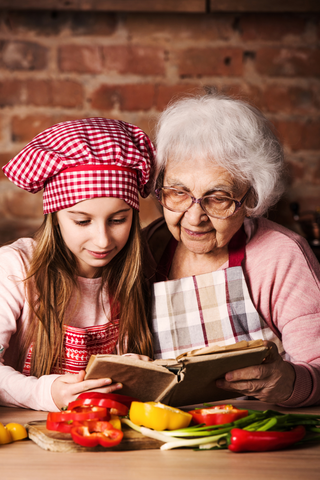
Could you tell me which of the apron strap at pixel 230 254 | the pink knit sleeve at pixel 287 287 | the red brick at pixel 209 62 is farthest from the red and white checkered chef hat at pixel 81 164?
the red brick at pixel 209 62

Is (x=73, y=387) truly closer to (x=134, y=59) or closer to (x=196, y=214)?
(x=196, y=214)

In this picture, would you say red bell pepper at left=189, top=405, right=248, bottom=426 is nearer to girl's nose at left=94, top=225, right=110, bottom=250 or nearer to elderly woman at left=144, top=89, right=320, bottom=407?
elderly woman at left=144, top=89, right=320, bottom=407

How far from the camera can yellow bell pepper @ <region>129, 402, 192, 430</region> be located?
0.95 metres

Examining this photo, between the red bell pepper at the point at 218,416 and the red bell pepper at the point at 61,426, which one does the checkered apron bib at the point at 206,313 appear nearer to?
the red bell pepper at the point at 218,416

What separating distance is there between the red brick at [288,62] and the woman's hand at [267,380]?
1735 mm

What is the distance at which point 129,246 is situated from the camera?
152 cm

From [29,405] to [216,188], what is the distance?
738 mm

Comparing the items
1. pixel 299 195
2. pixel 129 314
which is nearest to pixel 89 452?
pixel 129 314

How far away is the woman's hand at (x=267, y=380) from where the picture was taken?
44.6 inches

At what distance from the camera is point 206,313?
1561mm

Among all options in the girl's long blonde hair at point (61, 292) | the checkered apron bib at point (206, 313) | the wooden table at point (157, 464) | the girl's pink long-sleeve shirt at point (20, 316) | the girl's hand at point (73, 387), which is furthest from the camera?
the checkered apron bib at point (206, 313)

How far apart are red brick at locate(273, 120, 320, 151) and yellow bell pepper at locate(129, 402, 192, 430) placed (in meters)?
1.86

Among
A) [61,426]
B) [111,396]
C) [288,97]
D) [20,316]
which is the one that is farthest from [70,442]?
[288,97]

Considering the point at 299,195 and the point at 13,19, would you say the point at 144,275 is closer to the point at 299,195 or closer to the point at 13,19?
the point at 299,195
